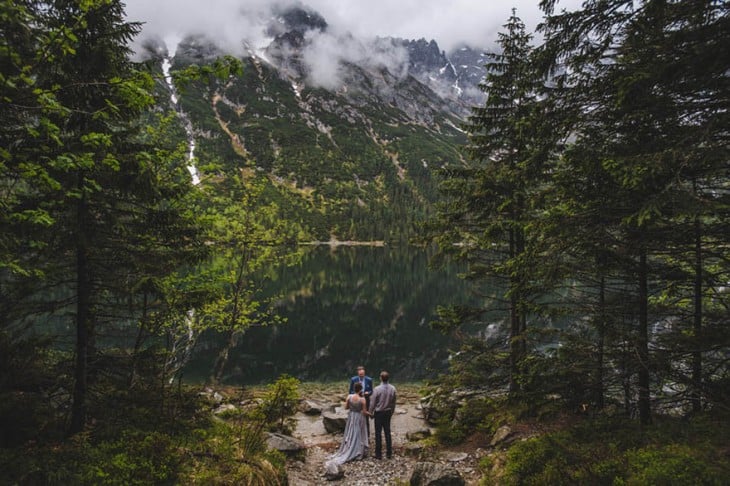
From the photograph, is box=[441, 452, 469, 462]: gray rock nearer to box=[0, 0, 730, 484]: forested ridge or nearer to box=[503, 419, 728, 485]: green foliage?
box=[0, 0, 730, 484]: forested ridge

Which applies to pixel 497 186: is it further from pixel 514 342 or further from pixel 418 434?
pixel 418 434

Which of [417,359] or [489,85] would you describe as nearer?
[489,85]

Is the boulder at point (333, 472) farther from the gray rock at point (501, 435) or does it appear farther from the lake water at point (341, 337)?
the lake water at point (341, 337)

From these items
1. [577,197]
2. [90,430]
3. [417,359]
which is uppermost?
[577,197]

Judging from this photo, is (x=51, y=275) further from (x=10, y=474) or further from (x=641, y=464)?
(x=641, y=464)

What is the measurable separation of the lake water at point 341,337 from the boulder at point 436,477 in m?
7.43

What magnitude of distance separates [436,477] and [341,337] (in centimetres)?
3227

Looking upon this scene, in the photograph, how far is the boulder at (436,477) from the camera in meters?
8.13

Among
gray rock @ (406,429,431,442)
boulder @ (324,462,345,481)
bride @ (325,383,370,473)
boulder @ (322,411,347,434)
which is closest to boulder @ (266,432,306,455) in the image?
bride @ (325,383,370,473)

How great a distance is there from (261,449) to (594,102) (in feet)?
32.2

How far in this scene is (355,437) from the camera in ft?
37.7

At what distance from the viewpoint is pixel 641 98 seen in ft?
19.2

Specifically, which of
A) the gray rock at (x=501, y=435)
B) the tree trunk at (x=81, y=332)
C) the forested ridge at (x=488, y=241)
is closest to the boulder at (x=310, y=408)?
the forested ridge at (x=488, y=241)

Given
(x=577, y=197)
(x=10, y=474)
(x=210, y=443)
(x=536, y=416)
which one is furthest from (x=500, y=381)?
(x=10, y=474)
